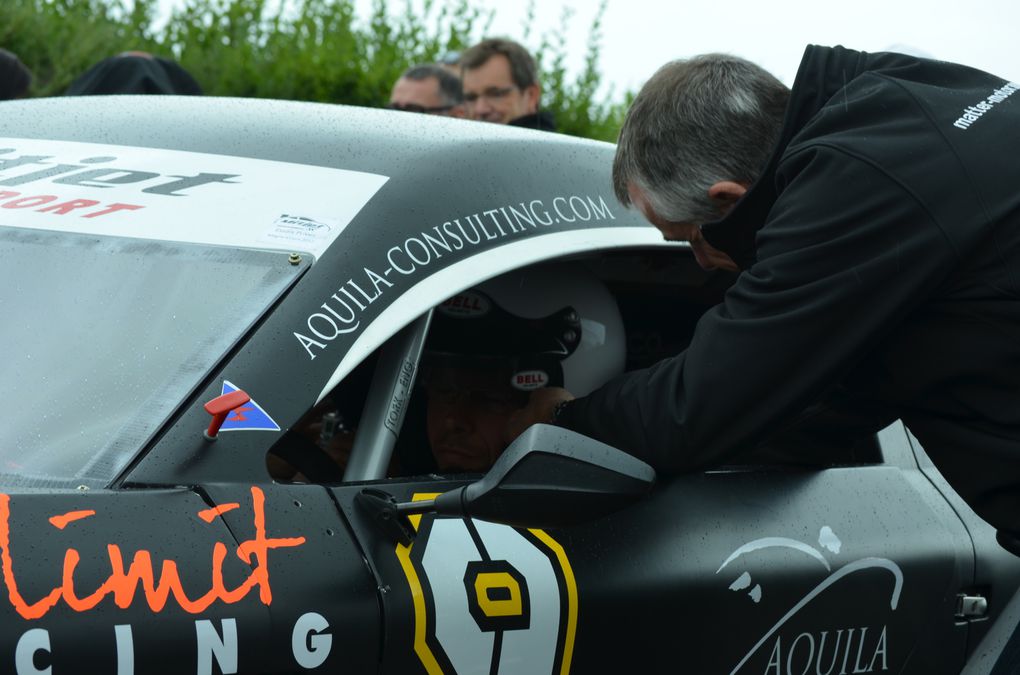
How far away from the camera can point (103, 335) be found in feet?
7.20

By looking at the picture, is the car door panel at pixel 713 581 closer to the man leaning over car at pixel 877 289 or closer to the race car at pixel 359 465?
the race car at pixel 359 465

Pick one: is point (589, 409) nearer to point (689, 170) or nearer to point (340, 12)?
point (689, 170)

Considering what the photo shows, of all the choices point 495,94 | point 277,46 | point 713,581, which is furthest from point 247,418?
point 277,46

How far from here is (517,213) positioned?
255cm

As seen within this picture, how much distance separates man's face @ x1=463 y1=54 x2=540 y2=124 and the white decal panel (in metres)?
3.76

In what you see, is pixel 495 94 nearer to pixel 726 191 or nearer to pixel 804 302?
pixel 726 191

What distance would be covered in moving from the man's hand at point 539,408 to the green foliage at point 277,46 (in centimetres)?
546

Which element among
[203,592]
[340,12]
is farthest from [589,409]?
[340,12]

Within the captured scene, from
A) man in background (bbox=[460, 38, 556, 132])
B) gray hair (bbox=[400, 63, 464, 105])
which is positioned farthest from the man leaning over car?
gray hair (bbox=[400, 63, 464, 105])

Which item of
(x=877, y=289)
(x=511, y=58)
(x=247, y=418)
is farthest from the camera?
(x=511, y=58)

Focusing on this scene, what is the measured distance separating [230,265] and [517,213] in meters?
0.53

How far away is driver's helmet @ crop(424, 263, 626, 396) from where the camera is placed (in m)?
2.84

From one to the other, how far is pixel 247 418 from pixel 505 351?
3.17 feet

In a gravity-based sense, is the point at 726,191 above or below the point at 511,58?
above
